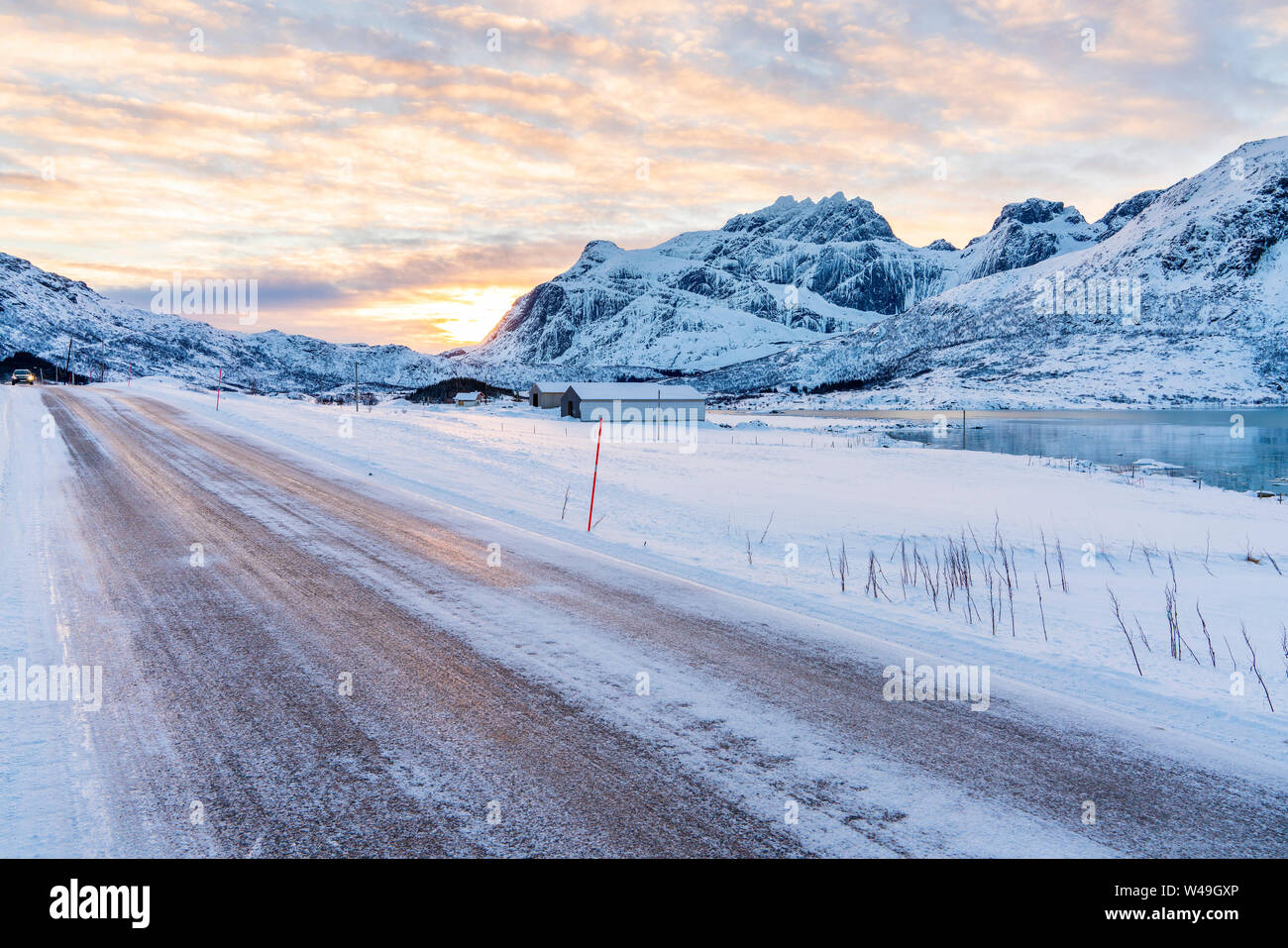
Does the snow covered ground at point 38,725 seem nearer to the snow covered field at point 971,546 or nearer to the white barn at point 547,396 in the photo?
the snow covered field at point 971,546

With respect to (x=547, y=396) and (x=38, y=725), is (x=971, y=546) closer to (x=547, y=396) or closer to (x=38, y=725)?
(x=38, y=725)

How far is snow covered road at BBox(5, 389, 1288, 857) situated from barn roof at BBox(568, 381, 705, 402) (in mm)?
72914

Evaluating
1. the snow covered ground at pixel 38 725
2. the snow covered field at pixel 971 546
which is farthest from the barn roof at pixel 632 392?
the snow covered ground at pixel 38 725

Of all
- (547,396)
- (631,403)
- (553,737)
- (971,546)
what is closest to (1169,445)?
(631,403)

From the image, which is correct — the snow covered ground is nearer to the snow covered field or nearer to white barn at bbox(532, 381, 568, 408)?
the snow covered field

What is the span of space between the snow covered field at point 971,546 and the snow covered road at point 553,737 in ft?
3.26

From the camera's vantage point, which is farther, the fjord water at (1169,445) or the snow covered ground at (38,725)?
the fjord water at (1169,445)

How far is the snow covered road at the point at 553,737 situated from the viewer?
3.61 meters

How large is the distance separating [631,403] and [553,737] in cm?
7752

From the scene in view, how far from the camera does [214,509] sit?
40.2ft

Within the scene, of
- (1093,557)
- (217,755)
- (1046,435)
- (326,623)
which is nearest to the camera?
(217,755)
